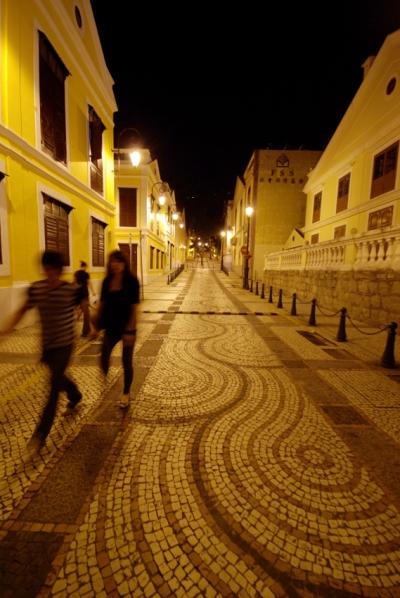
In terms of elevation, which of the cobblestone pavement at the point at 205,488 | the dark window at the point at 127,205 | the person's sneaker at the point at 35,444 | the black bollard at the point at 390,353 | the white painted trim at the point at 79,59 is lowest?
the cobblestone pavement at the point at 205,488

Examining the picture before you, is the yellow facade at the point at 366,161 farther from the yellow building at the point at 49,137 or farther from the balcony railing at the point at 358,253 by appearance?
the yellow building at the point at 49,137

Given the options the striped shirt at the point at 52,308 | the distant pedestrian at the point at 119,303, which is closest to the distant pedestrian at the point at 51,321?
the striped shirt at the point at 52,308

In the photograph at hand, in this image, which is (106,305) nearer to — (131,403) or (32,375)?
(131,403)

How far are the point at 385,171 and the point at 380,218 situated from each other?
237 centimetres

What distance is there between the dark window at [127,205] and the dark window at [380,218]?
620 inches

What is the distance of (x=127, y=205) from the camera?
21.3 meters

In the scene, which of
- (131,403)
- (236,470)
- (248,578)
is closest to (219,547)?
(248,578)

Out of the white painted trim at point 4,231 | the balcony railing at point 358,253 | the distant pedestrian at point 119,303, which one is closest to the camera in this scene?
the distant pedestrian at point 119,303

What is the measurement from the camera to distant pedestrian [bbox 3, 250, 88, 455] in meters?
2.64

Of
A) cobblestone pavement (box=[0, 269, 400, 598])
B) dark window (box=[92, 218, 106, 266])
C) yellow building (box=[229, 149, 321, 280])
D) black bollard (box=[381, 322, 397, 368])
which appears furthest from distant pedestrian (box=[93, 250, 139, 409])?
yellow building (box=[229, 149, 321, 280])

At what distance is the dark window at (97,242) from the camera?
12.1m

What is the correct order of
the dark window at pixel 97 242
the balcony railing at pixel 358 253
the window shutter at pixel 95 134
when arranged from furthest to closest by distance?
the dark window at pixel 97 242 → the window shutter at pixel 95 134 → the balcony railing at pixel 358 253

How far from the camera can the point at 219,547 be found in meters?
1.82

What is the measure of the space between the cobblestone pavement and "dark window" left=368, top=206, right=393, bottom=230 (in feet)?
39.3
